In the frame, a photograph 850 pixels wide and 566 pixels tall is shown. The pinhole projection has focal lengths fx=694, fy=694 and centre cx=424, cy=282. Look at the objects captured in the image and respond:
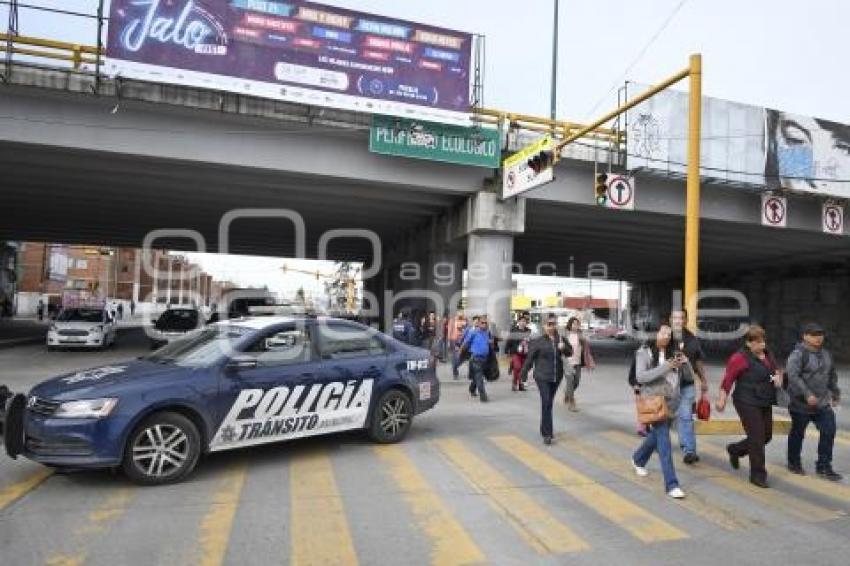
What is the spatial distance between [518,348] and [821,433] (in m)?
8.66

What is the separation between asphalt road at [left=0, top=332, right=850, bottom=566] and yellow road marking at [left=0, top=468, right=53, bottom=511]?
25mm

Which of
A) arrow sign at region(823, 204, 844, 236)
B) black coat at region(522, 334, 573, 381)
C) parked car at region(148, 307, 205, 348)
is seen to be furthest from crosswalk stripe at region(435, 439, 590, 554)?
arrow sign at region(823, 204, 844, 236)

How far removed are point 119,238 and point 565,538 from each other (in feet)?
110

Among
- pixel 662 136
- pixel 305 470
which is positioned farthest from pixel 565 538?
pixel 662 136

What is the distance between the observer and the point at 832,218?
73.5 ft

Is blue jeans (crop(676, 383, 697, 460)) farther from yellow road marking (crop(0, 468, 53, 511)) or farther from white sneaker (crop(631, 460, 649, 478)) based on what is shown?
yellow road marking (crop(0, 468, 53, 511))

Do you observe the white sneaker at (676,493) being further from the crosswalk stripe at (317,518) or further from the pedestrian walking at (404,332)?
the pedestrian walking at (404,332)

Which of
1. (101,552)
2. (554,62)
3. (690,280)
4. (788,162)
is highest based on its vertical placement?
(554,62)

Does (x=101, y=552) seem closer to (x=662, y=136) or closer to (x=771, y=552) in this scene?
(x=771, y=552)

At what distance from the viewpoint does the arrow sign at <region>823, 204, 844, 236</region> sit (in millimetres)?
22344

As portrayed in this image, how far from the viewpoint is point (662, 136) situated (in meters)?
19.8

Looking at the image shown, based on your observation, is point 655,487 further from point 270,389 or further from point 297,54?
point 297,54

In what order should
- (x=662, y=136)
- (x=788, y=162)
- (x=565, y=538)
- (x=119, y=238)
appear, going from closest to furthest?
(x=565, y=538), (x=662, y=136), (x=788, y=162), (x=119, y=238)

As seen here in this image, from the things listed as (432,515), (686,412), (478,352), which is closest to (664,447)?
(686,412)
